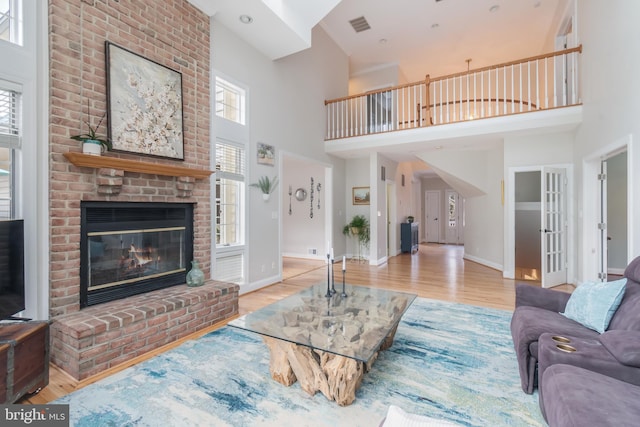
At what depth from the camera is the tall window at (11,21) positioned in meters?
2.22

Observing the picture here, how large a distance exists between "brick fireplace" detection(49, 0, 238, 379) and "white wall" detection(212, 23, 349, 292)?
95 cm

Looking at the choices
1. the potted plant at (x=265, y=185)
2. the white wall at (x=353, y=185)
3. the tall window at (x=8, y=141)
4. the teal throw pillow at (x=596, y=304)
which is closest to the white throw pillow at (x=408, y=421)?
the teal throw pillow at (x=596, y=304)

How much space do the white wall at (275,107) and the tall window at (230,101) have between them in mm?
141

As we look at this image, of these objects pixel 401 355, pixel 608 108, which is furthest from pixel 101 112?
pixel 608 108

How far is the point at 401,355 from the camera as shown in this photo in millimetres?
2396

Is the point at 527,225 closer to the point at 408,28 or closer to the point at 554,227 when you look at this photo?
the point at 554,227

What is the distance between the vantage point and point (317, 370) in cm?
187

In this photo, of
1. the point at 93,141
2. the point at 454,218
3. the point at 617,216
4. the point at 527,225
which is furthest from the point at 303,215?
the point at 454,218

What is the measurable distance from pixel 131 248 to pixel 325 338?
7.52ft

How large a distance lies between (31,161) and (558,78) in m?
7.43

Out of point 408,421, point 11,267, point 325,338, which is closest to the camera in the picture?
point 408,421

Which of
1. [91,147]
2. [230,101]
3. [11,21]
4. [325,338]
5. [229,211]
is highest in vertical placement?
[230,101]

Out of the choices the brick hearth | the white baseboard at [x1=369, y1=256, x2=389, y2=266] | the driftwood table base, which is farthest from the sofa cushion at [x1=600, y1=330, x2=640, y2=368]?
the white baseboard at [x1=369, y1=256, x2=389, y2=266]

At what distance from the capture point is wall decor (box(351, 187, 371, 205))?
23.3 feet
